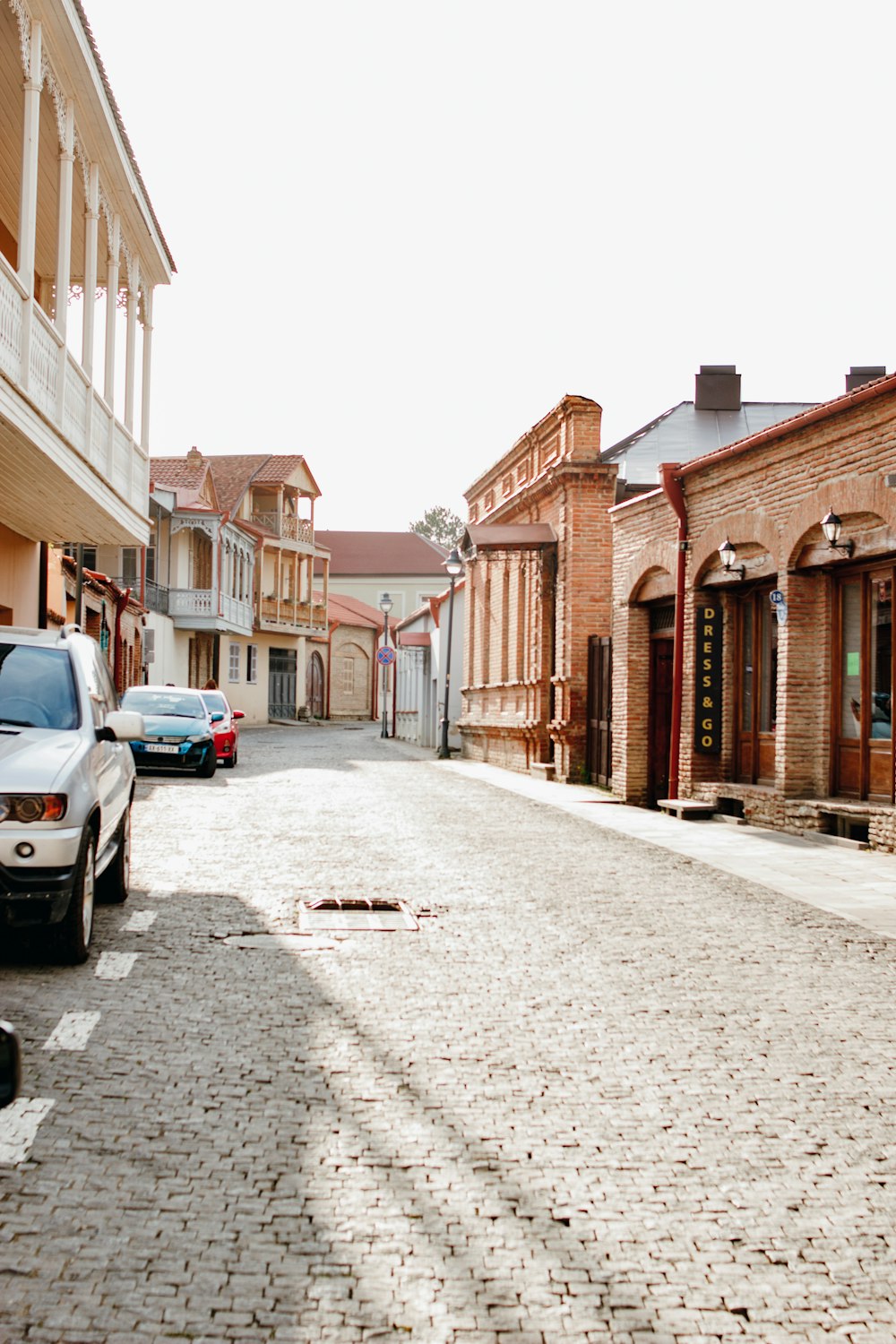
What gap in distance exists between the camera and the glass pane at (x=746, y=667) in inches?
694

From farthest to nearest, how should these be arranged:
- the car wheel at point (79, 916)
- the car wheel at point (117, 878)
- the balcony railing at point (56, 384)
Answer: the balcony railing at point (56, 384), the car wheel at point (117, 878), the car wheel at point (79, 916)

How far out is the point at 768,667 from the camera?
56.3 ft

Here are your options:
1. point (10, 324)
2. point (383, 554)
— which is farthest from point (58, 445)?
point (383, 554)

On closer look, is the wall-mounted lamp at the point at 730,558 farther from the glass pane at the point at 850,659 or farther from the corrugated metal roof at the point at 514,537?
the corrugated metal roof at the point at 514,537

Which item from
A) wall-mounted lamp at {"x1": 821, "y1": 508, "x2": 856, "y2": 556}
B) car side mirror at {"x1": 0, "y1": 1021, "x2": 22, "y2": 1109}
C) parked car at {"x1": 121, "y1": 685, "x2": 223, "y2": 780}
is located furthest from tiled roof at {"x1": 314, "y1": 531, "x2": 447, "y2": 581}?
car side mirror at {"x1": 0, "y1": 1021, "x2": 22, "y2": 1109}

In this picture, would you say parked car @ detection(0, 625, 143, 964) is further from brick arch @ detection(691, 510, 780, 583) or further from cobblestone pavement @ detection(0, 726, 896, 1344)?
brick arch @ detection(691, 510, 780, 583)

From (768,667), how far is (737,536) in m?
1.65

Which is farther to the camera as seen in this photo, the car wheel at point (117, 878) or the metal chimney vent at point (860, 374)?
the metal chimney vent at point (860, 374)

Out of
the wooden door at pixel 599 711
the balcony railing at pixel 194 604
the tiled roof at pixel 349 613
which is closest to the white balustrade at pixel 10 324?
the wooden door at pixel 599 711

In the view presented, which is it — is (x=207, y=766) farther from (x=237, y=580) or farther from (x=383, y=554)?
(x=383, y=554)

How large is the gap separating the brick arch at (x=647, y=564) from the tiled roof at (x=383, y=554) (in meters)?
71.0

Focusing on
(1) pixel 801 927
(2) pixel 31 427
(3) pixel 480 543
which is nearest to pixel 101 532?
(2) pixel 31 427

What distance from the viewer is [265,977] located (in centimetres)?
686

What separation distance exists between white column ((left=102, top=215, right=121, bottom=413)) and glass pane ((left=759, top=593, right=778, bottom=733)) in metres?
8.23
